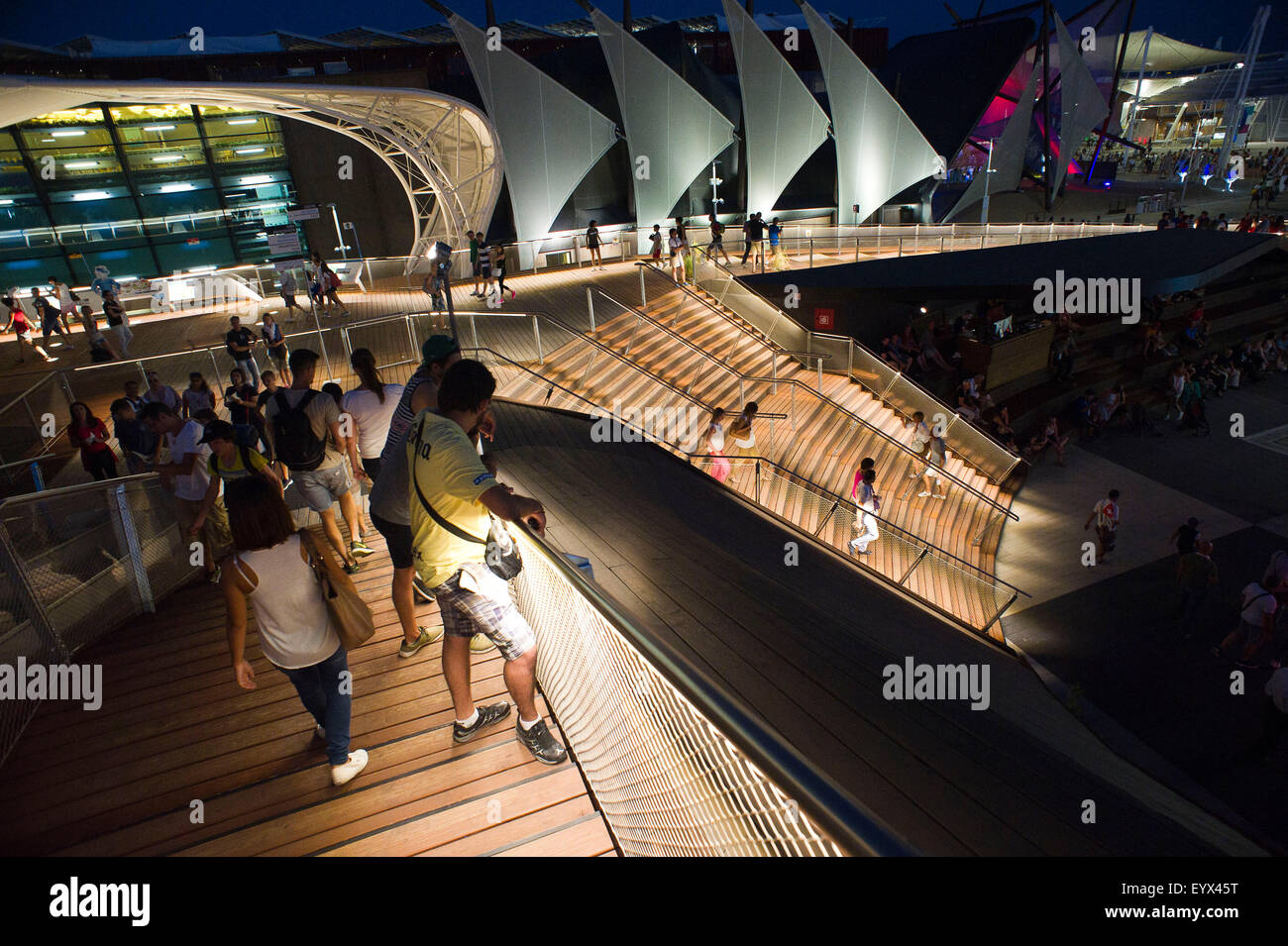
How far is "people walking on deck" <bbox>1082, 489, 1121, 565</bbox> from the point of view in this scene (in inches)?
399

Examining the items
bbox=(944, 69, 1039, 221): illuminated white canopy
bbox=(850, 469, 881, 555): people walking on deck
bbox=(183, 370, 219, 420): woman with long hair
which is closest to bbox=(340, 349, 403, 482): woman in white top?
bbox=(183, 370, 219, 420): woman with long hair

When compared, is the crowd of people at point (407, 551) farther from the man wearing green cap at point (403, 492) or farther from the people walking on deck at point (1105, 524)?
the people walking on deck at point (1105, 524)

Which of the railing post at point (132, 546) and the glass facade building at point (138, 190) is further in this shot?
the glass facade building at point (138, 190)

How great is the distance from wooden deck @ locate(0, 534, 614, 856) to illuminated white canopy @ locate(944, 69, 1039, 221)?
110 feet

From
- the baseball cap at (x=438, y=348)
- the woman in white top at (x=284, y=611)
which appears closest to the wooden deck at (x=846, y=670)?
the woman in white top at (x=284, y=611)

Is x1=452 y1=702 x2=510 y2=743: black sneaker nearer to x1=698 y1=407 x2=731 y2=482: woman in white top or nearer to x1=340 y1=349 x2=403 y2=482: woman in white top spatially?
x1=340 y1=349 x2=403 y2=482: woman in white top

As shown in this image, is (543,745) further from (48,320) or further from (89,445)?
(48,320)

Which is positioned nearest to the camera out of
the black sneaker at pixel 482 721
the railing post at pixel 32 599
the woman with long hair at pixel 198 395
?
the black sneaker at pixel 482 721

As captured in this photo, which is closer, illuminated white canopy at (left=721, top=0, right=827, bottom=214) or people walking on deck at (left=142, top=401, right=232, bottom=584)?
people walking on deck at (left=142, top=401, right=232, bottom=584)

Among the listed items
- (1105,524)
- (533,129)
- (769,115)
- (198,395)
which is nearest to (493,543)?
(198,395)

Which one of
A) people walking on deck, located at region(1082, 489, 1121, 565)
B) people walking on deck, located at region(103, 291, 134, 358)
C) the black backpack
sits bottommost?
people walking on deck, located at region(1082, 489, 1121, 565)

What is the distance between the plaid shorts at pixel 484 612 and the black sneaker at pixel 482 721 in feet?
2.00

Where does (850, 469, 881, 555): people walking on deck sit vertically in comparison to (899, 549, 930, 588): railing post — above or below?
above

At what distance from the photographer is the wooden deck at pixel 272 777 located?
2.70 m
